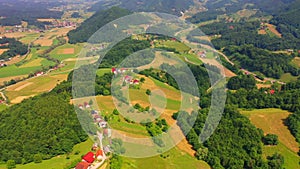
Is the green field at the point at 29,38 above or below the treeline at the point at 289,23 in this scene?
below

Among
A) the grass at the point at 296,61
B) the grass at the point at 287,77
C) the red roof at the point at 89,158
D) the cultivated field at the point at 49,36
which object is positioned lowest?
the grass at the point at 287,77

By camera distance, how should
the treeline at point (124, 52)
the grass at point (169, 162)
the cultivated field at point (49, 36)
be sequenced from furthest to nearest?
1. the cultivated field at point (49, 36)
2. the treeline at point (124, 52)
3. the grass at point (169, 162)

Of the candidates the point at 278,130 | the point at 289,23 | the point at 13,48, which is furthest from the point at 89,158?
the point at 289,23

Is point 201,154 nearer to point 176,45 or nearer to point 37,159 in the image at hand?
point 37,159

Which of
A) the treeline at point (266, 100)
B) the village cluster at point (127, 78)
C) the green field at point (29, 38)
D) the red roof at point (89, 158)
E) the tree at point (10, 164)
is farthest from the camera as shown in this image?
the green field at point (29, 38)

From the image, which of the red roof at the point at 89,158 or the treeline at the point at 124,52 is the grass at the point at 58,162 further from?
the treeline at the point at 124,52

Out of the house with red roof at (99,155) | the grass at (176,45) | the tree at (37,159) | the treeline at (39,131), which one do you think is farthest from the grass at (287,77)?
the tree at (37,159)

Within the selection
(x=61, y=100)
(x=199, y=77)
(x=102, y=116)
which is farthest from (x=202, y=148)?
(x=199, y=77)
